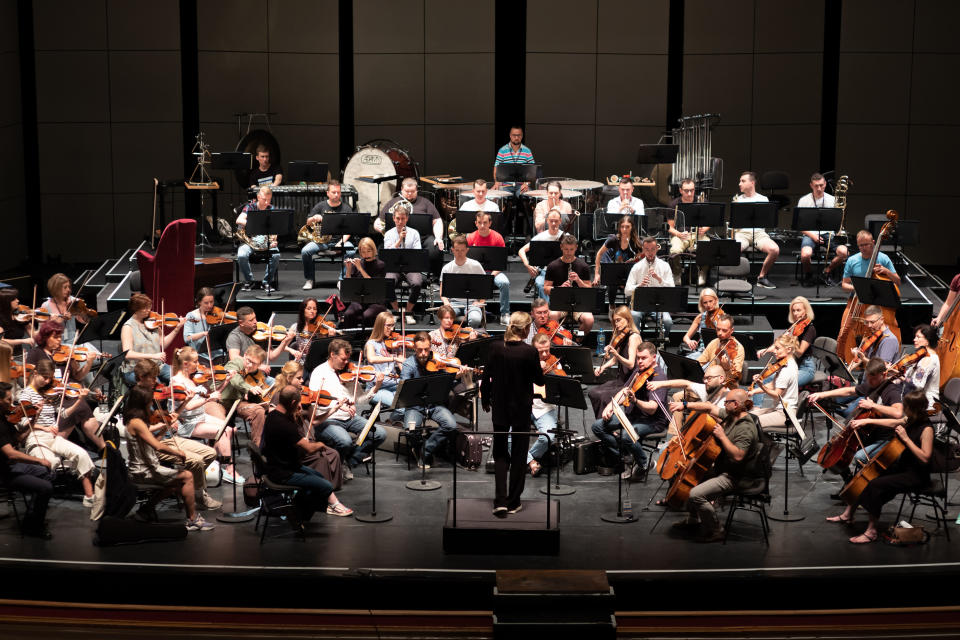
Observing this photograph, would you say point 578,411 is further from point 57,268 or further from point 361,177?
point 57,268

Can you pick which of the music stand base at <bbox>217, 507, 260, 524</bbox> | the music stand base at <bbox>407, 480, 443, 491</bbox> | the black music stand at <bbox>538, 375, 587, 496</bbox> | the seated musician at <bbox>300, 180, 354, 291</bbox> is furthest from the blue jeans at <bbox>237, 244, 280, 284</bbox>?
the black music stand at <bbox>538, 375, 587, 496</bbox>

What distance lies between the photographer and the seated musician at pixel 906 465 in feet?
24.4

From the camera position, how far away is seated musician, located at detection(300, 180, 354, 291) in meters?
12.9

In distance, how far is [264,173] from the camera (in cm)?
1509

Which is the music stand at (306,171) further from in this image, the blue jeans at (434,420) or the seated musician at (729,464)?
the seated musician at (729,464)

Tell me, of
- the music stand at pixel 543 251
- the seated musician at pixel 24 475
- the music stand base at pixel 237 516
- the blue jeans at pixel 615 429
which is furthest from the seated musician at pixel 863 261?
the seated musician at pixel 24 475

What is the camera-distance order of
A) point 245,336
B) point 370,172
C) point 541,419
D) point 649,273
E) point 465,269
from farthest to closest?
point 370,172 < point 465,269 < point 649,273 < point 245,336 < point 541,419

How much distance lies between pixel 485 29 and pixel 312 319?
760 cm

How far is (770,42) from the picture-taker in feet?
52.9

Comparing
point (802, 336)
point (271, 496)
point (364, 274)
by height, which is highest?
point (364, 274)

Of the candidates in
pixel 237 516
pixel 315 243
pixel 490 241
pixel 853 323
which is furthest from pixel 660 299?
pixel 315 243

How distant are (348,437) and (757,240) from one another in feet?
20.8

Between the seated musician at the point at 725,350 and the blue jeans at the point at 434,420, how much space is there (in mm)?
2101

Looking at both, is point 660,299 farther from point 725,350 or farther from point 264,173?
point 264,173
